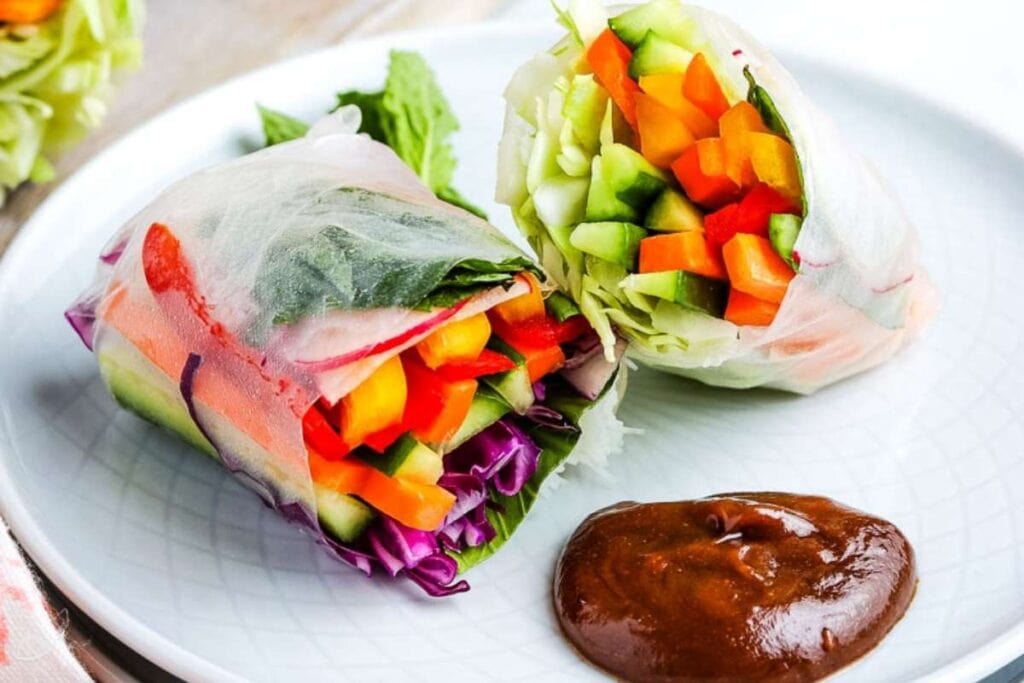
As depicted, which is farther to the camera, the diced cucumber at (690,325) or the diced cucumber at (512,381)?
the diced cucumber at (690,325)

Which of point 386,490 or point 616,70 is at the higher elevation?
point 616,70

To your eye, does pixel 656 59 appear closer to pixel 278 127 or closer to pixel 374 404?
pixel 374 404

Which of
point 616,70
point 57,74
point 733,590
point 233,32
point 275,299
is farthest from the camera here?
point 233,32

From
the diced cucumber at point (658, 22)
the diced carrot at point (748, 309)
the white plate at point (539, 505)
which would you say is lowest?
the white plate at point (539, 505)

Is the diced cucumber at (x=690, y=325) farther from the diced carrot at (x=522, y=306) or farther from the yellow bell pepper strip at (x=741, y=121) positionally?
the yellow bell pepper strip at (x=741, y=121)

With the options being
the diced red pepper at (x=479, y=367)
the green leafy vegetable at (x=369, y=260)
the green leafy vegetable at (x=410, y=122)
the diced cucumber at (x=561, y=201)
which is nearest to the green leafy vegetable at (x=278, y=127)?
the green leafy vegetable at (x=410, y=122)

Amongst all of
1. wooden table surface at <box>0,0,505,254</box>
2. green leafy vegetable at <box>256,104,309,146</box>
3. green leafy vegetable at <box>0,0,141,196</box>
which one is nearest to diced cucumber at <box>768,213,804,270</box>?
green leafy vegetable at <box>256,104,309,146</box>

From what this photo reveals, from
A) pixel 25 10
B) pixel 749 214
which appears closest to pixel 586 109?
pixel 749 214
